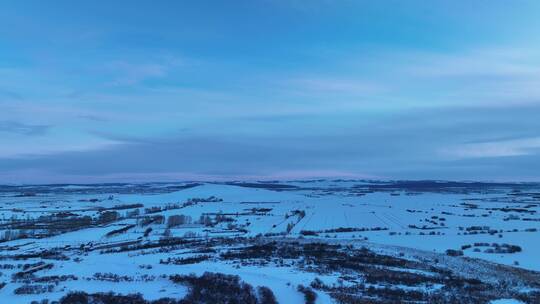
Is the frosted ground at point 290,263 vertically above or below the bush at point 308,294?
below

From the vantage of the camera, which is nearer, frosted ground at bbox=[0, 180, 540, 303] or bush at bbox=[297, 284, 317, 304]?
bush at bbox=[297, 284, 317, 304]

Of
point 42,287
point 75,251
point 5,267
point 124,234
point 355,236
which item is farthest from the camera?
point 124,234

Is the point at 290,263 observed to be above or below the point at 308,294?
below

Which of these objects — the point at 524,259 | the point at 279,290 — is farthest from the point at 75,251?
the point at 524,259

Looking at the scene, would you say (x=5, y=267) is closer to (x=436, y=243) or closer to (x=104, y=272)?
(x=104, y=272)

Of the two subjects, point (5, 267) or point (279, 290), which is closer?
point (279, 290)

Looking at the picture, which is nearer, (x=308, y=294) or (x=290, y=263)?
(x=308, y=294)

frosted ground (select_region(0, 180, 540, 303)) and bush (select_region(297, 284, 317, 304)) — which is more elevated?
bush (select_region(297, 284, 317, 304))

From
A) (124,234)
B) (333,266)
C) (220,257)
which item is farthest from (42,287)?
(124,234)

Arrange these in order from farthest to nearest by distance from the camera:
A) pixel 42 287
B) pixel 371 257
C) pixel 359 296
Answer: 1. pixel 371 257
2. pixel 42 287
3. pixel 359 296

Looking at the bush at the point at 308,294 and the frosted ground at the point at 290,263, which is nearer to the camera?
the bush at the point at 308,294
